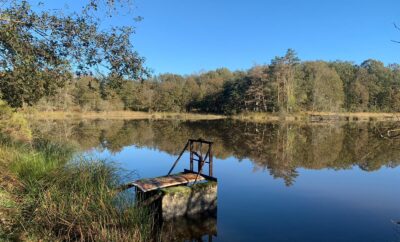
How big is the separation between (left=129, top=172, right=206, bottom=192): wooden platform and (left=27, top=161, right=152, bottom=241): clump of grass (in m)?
1.25

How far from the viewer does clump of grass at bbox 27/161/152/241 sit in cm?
545

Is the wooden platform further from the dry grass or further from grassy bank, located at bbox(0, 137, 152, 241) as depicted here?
the dry grass

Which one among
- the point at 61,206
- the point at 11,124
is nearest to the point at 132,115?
the point at 11,124

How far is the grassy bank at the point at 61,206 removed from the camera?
539 cm

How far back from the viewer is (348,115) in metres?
62.8

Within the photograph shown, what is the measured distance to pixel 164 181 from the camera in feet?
30.9

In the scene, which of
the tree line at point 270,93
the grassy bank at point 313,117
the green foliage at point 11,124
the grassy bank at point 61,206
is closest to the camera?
the grassy bank at point 61,206

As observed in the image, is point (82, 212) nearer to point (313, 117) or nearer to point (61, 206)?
point (61, 206)

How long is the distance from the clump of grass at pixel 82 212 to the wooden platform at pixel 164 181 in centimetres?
125

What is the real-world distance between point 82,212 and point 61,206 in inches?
17.2

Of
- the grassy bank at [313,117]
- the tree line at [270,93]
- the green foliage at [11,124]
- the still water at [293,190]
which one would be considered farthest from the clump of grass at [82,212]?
the grassy bank at [313,117]

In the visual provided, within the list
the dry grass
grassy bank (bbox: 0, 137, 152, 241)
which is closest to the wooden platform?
grassy bank (bbox: 0, 137, 152, 241)

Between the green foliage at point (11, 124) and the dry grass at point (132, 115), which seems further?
the dry grass at point (132, 115)

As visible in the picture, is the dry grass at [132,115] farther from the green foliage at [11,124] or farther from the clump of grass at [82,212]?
the clump of grass at [82,212]
